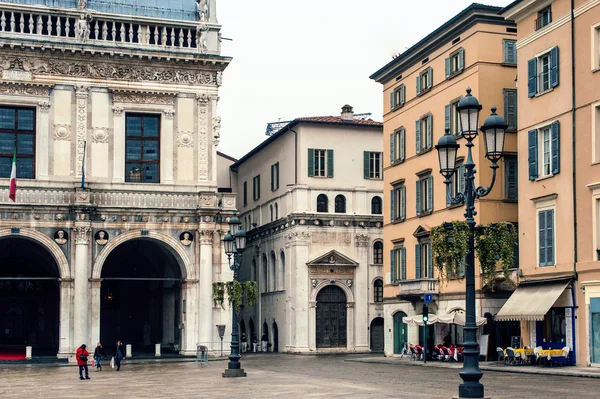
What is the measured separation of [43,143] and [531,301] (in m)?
29.1

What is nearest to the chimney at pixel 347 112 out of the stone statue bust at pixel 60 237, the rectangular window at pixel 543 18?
the stone statue bust at pixel 60 237

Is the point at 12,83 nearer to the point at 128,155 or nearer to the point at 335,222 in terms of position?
the point at 128,155

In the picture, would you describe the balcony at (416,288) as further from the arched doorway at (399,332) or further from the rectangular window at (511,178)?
the rectangular window at (511,178)

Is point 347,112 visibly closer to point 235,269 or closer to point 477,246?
point 235,269

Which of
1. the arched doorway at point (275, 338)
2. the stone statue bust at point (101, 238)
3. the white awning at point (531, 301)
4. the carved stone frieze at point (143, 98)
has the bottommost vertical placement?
the arched doorway at point (275, 338)

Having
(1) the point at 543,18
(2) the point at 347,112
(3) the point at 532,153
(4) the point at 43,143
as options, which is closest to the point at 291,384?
(3) the point at 532,153

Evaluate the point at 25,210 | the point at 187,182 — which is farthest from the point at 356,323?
the point at 25,210

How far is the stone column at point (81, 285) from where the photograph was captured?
178 ft

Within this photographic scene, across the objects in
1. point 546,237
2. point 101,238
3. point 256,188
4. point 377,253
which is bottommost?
point 546,237

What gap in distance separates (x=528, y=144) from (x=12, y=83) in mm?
29233

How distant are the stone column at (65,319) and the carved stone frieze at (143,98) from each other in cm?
1088

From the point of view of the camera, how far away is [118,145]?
57250 millimetres

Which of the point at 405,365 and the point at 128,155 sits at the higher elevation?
the point at 128,155

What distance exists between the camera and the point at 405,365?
47219 mm
